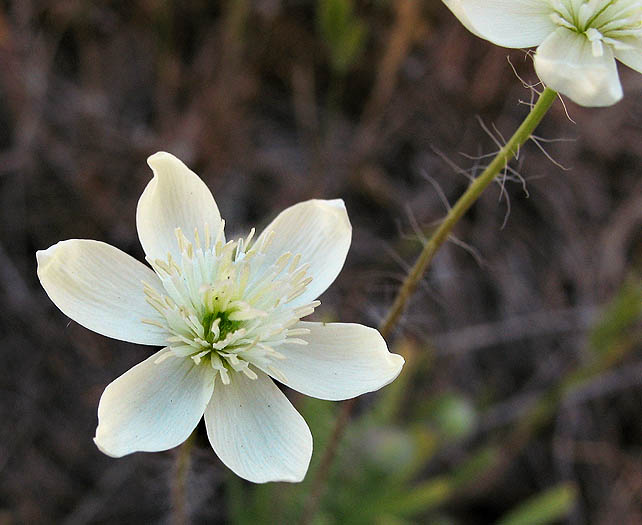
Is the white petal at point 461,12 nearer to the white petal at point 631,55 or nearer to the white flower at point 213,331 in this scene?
the white petal at point 631,55

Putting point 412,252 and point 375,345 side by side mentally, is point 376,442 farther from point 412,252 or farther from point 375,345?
point 375,345

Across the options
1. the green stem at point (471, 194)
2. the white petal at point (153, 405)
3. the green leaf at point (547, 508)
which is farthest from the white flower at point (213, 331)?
the green leaf at point (547, 508)

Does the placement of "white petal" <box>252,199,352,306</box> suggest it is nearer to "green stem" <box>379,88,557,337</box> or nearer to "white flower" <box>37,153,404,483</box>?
"white flower" <box>37,153,404,483</box>

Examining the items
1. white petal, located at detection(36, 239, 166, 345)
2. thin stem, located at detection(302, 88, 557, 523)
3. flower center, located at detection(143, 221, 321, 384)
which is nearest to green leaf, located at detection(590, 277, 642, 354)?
thin stem, located at detection(302, 88, 557, 523)

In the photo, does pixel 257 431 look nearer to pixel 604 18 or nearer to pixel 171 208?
pixel 171 208

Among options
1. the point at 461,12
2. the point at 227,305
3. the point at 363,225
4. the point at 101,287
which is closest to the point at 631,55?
the point at 461,12

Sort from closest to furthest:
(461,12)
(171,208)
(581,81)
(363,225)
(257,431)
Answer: (581,81) → (461,12) → (257,431) → (171,208) → (363,225)
